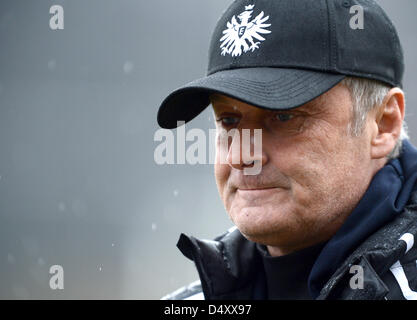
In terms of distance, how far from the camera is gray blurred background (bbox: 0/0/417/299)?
17.3ft

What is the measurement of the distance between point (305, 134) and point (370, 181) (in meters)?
0.24

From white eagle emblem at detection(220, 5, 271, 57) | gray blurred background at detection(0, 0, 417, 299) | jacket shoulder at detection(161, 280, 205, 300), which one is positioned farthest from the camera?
gray blurred background at detection(0, 0, 417, 299)

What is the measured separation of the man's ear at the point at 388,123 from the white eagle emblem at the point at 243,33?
1.28ft

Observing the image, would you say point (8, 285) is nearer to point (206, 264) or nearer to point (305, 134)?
point (206, 264)

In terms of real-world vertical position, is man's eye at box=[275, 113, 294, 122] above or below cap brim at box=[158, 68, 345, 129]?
below

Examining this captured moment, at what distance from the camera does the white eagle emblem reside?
147cm

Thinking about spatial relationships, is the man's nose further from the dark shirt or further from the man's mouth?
the dark shirt

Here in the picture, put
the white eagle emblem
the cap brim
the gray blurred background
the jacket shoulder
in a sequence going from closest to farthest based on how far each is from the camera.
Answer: the cap brim → the white eagle emblem → the jacket shoulder → the gray blurred background

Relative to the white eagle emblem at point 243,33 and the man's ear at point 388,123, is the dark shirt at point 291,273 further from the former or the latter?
the white eagle emblem at point 243,33

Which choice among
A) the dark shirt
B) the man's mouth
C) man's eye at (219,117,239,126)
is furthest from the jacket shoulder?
man's eye at (219,117,239,126)

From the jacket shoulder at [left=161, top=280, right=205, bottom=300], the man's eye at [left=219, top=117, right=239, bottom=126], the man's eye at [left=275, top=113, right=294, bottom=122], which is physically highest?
the man's eye at [left=275, top=113, right=294, bottom=122]

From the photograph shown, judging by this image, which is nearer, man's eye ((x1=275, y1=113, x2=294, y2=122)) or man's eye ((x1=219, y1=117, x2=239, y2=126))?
man's eye ((x1=275, y1=113, x2=294, y2=122))

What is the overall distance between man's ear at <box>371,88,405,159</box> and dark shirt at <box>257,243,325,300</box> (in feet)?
1.01

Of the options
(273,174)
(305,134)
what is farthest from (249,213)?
(305,134)
